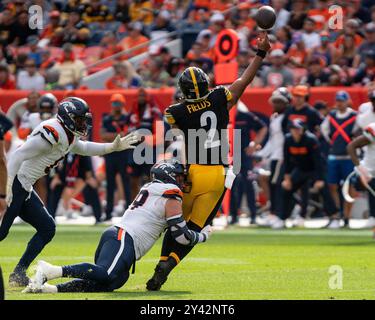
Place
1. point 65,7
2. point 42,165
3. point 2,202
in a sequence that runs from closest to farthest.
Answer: point 2,202 → point 42,165 → point 65,7

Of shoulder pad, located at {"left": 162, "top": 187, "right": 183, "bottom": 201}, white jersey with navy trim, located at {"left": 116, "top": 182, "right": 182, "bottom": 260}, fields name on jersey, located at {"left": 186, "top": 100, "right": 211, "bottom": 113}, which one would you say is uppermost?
fields name on jersey, located at {"left": 186, "top": 100, "right": 211, "bottom": 113}

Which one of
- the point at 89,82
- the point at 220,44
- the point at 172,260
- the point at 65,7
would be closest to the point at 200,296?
the point at 172,260

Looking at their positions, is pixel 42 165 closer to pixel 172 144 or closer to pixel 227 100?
pixel 227 100

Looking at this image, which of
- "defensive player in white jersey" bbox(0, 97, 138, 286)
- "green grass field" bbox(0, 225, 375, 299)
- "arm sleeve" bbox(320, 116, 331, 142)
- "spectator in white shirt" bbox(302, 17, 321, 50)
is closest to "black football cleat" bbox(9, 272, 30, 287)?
"defensive player in white jersey" bbox(0, 97, 138, 286)

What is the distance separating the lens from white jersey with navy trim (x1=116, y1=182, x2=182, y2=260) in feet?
34.1

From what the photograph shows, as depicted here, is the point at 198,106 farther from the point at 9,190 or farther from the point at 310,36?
the point at 310,36

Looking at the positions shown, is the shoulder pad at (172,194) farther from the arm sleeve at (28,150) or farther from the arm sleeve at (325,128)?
the arm sleeve at (325,128)

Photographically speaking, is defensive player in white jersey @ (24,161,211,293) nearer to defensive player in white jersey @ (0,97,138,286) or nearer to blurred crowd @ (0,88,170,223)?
defensive player in white jersey @ (0,97,138,286)

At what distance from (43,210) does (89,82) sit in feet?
47.9

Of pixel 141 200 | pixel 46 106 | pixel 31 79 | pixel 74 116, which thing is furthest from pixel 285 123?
pixel 141 200

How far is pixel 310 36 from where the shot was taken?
22938 mm

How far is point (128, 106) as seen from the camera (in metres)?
23.1

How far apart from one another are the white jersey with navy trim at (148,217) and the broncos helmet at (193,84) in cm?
105
